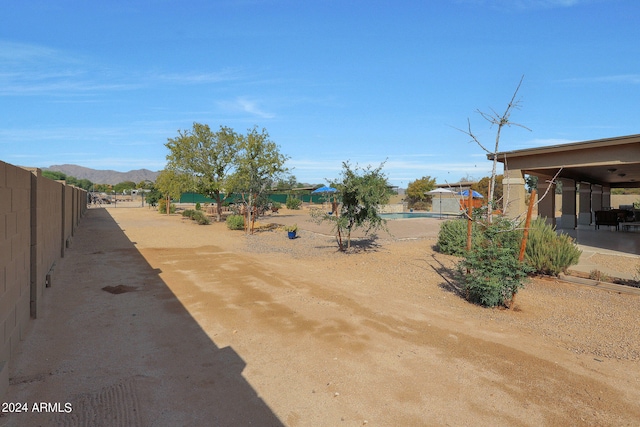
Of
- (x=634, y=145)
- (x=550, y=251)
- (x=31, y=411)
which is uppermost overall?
(x=634, y=145)

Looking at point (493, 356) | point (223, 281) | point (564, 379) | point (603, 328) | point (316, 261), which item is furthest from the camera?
point (316, 261)

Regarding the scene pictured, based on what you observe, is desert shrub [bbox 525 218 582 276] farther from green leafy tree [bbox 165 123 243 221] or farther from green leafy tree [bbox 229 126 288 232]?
green leafy tree [bbox 165 123 243 221]

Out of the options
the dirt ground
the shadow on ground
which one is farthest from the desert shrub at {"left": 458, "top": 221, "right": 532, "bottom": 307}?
the shadow on ground

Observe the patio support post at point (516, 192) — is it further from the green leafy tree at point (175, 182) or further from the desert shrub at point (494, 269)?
the green leafy tree at point (175, 182)

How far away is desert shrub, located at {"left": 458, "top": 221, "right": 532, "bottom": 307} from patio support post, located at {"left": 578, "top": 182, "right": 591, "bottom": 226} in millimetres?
20146

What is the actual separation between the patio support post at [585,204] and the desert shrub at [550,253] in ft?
54.7

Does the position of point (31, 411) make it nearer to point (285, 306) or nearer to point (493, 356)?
point (285, 306)

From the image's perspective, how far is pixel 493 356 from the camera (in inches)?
193

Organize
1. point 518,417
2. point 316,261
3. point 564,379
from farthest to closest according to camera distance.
A: point 316,261 → point 564,379 → point 518,417

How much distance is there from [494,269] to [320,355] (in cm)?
373

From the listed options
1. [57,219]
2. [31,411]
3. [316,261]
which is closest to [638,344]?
[31,411]

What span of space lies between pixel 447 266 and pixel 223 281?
6.22 meters

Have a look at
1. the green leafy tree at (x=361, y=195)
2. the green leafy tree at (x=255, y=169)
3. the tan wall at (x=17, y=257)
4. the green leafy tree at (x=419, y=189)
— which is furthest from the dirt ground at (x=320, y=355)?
the green leafy tree at (x=419, y=189)

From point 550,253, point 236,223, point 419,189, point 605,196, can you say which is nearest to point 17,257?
point 550,253
